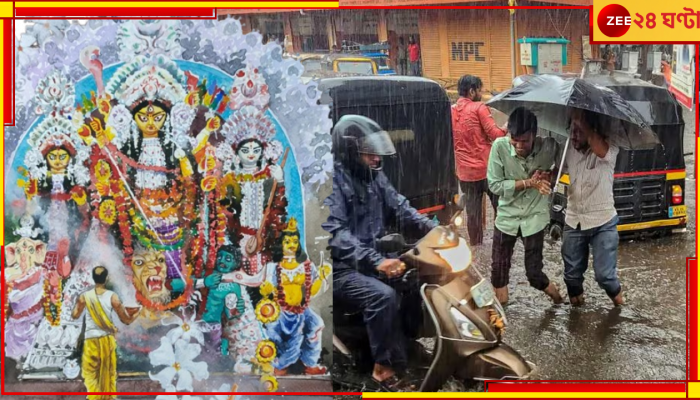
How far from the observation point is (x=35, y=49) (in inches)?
158

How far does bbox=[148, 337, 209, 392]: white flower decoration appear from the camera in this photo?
14.1 feet

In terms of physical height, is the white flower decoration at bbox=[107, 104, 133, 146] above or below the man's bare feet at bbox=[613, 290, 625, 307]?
above

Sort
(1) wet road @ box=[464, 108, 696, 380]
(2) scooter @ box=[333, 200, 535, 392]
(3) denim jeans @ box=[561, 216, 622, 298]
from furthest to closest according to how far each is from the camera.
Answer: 1. (3) denim jeans @ box=[561, 216, 622, 298]
2. (1) wet road @ box=[464, 108, 696, 380]
3. (2) scooter @ box=[333, 200, 535, 392]

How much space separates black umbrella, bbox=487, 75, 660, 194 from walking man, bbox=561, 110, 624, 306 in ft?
0.26

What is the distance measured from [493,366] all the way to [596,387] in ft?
2.22

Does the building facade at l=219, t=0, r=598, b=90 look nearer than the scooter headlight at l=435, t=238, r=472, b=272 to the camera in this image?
No

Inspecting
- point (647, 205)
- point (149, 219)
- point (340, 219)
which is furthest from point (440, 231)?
point (647, 205)

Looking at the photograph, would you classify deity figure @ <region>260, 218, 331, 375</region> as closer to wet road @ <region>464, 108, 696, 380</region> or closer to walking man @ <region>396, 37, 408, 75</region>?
wet road @ <region>464, 108, 696, 380</region>

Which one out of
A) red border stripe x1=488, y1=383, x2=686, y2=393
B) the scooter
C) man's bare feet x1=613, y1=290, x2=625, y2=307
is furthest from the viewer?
man's bare feet x1=613, y1=290, x2=625, y2=307

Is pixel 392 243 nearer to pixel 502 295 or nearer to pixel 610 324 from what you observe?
pixel 502 295

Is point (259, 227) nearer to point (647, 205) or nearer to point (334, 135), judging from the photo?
point (334, 135)

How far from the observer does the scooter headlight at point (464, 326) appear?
14.6ft

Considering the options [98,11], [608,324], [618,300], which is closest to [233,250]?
[98,11]

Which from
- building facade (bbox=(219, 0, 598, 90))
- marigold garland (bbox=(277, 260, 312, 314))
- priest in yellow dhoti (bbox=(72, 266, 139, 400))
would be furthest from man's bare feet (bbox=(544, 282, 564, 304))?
priest in yellow dhoti (bbox=(72, 266, 139, 400))
